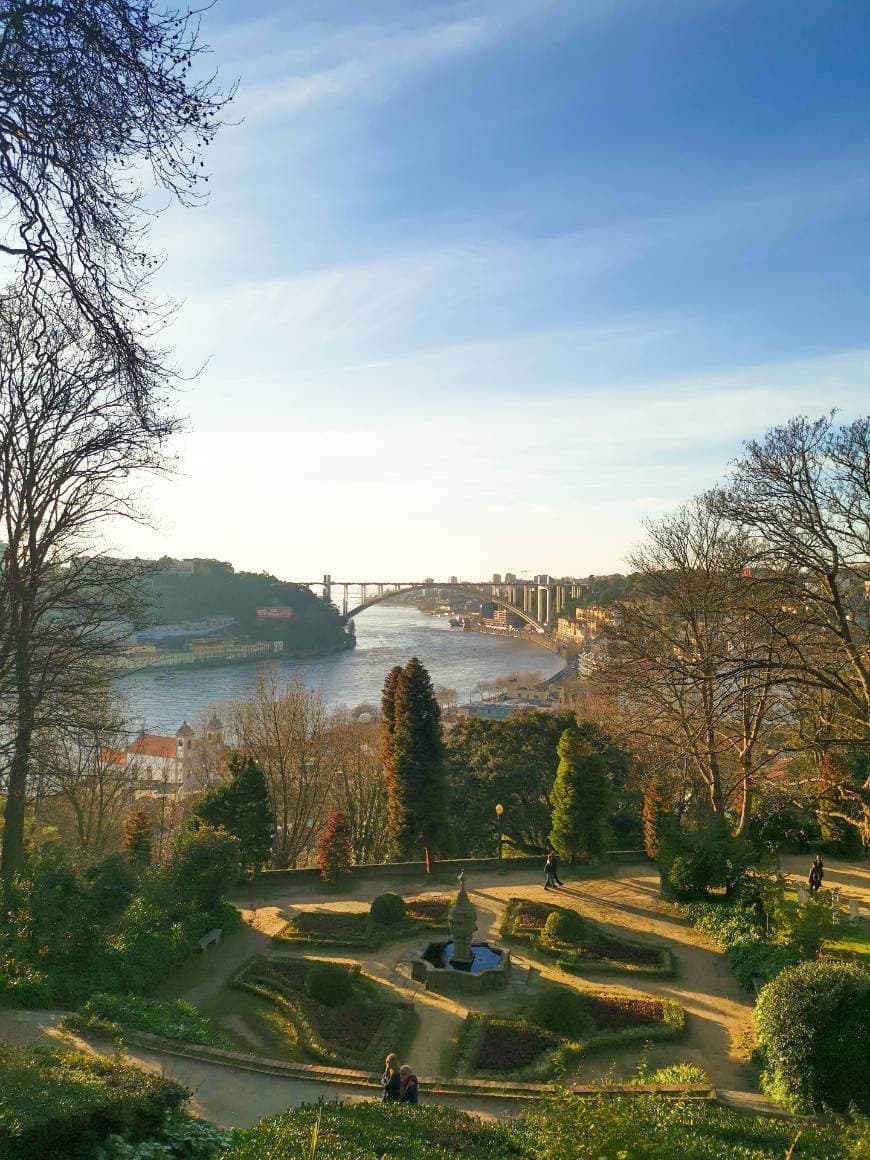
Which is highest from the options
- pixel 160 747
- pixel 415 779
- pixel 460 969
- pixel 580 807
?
pixel 415 779

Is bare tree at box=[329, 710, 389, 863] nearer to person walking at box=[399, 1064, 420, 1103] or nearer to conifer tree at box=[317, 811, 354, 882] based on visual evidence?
conifer tree at box=[317, 811, 354, 882]

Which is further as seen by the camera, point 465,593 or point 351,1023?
point 465,593

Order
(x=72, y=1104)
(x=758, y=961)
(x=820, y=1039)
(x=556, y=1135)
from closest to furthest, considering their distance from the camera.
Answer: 1. (x=556, y=1135)
2. (x=72, y=1104)
3. (x=820, y=1039)
4. (x=758, y=961)

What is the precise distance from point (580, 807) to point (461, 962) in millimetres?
5471

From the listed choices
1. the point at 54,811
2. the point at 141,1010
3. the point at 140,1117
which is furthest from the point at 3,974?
the point at 54,811

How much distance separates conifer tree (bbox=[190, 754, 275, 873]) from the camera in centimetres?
1605

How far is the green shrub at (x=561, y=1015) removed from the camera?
376 inches

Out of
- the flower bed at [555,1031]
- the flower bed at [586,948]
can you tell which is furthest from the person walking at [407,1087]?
the flower bed at [586,948]

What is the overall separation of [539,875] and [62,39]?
52.0 feet

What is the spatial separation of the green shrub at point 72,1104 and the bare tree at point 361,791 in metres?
15.2

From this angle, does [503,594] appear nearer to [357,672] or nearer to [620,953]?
[357,672]

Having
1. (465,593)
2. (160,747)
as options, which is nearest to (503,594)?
(465,593)

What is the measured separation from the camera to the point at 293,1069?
811cm

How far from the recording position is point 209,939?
12.2 meters
